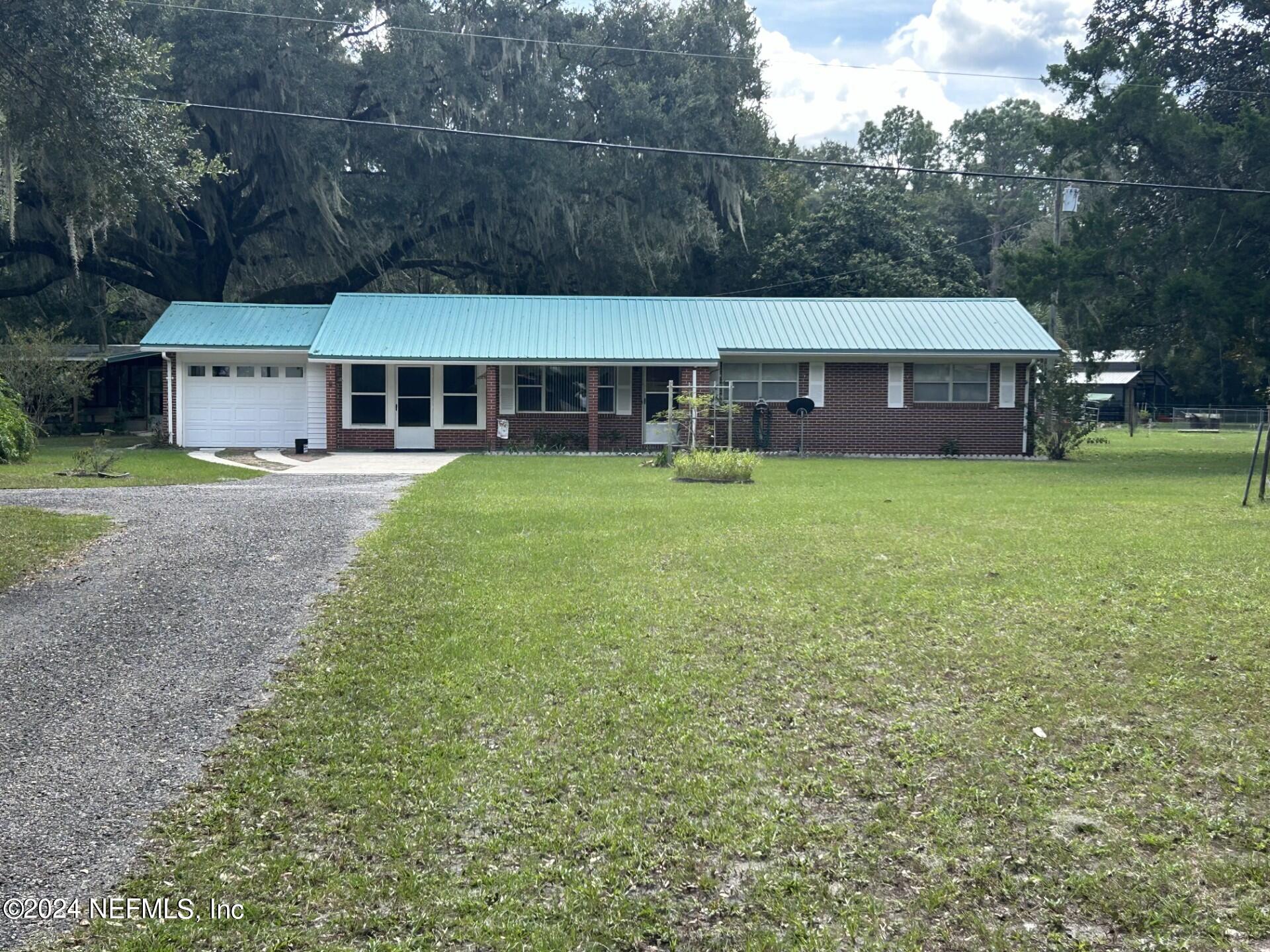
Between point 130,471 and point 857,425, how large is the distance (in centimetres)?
1594

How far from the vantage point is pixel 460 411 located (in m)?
26.7

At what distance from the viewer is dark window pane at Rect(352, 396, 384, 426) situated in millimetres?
26266

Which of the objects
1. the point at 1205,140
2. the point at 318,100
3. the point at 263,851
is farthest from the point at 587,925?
the point at 318,100

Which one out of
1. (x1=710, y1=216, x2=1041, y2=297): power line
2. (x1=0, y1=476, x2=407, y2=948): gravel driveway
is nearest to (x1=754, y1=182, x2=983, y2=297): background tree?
(x1=710, y1=216, x2=1041, y2=297): power line

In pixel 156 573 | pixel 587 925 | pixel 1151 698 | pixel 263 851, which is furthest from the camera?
pixel 156 573

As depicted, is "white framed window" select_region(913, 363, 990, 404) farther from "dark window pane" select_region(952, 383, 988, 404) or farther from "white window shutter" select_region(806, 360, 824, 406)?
"white window shutter" select_region(806, 360, 824, 406)

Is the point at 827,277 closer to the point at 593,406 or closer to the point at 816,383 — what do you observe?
the point at 816,383

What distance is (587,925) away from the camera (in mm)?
3396

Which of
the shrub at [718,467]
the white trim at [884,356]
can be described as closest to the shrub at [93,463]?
the shrub at [718,467]

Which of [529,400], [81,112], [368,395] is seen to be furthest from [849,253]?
[81,112]

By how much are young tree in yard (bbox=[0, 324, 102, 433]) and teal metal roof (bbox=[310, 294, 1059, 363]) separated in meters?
6.11

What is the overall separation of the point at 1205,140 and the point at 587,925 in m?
22.7

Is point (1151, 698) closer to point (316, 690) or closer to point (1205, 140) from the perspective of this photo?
point (316, 690)

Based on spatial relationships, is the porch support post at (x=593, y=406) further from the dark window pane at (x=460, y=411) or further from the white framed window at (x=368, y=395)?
the white framed window at (x=368, y=395)
